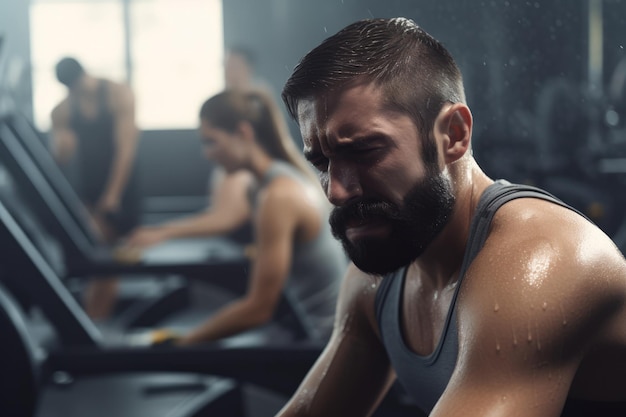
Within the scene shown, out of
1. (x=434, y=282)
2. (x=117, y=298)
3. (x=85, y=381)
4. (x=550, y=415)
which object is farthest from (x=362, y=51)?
(x=117, y=298)

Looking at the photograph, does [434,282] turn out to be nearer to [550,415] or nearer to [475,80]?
[550,415]

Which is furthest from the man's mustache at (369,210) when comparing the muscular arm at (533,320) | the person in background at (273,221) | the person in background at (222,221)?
the person in background at (222,221)

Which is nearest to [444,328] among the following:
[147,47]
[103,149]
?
[103,149]

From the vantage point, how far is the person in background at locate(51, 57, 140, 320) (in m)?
3.60

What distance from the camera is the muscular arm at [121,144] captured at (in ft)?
11.9

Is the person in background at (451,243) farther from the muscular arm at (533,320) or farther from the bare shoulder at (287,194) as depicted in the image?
the bare shoulder at (287,194)

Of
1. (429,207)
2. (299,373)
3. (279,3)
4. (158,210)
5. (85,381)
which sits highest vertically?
(429,207)

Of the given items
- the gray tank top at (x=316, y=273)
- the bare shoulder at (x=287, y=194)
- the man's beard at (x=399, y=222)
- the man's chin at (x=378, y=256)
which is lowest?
the gray tank top at (x=316, y=273)

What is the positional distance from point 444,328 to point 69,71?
3.05 m

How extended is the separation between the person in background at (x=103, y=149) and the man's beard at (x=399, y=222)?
293 centimetres

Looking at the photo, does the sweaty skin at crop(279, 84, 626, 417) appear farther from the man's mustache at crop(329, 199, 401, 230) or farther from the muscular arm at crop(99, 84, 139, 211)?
the muscular arm at crop(99, 84, 139, 211)

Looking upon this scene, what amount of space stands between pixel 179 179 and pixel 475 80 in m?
4.69

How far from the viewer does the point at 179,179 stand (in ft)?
18.7

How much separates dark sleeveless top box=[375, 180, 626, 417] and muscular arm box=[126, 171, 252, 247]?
2.15m
